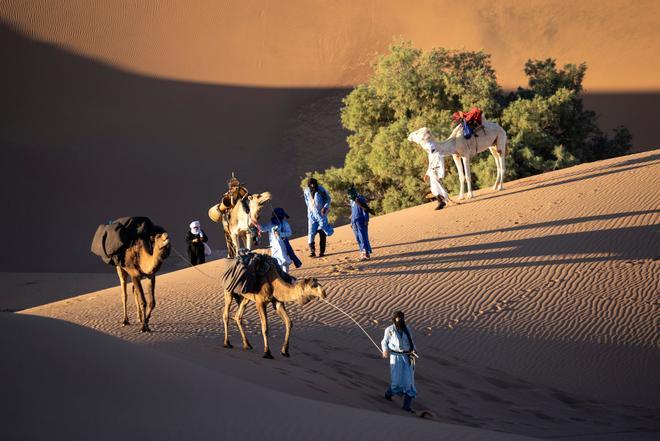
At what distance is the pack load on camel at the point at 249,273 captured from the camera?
36.3ft

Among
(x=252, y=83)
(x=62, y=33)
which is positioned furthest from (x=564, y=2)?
(x=62, y=33)

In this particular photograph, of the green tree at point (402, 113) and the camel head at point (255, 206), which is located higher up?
the green tree at point (402, 113)

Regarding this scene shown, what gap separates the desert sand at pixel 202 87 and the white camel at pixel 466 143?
14.7 m

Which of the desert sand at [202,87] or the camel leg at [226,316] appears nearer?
the camel leg at [226,316]

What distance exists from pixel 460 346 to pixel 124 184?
94.8 ft

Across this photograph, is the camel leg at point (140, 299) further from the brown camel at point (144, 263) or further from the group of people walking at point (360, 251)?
the group of people walking at point (360, 251)

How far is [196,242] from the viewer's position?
19.7 meters

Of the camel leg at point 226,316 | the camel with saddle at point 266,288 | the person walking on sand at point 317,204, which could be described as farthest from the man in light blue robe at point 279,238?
the camel with saddle at point 266,288

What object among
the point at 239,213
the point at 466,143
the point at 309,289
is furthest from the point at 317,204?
the point at 466,143

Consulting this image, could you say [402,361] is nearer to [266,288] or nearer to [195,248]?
[266,288]

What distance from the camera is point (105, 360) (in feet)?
27.6

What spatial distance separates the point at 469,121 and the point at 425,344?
1050 centimetres

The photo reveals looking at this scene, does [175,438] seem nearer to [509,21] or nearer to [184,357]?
[184,357]

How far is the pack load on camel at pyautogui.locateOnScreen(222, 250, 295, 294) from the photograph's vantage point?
11070 millimetres
